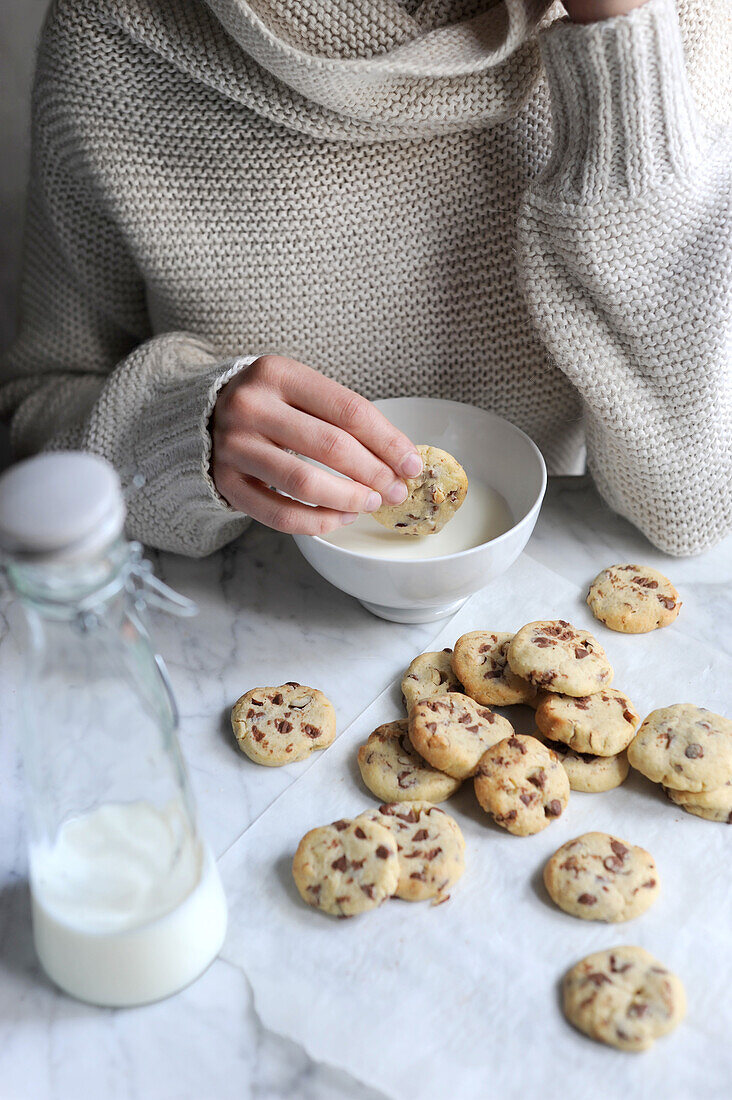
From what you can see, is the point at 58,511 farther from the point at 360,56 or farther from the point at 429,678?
the point at 360,56

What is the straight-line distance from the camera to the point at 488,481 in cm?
88

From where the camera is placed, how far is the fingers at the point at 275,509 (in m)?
0.75

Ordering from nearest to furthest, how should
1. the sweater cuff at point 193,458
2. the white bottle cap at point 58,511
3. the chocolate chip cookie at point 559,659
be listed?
the white bottle cap at point 58,511, the chocolate chip cookie at point 559,659, the sweater cuff at point 193,458

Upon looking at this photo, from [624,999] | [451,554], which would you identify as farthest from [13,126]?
[624,999]

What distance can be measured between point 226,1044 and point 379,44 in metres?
0.76

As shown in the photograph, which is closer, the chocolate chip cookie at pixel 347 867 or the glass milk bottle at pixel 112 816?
the glass milk bottle at pixel 112 816

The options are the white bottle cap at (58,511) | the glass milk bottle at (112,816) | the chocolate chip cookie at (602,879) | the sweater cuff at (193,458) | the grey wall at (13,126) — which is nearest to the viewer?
the white bottle cap at (58,511)

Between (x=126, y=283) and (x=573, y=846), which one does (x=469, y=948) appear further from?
(x=126, y=283)

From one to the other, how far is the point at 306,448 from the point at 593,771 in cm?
33

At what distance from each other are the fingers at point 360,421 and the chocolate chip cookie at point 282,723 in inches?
7.8

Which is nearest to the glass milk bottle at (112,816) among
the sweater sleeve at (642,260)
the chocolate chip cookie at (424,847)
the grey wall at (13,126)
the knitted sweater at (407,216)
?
the chocolate chip cookie at (424,847)

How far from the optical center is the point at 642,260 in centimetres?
77

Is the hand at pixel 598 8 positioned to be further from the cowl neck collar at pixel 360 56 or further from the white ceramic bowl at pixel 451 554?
the white ceramic bowl at pixel 451 554

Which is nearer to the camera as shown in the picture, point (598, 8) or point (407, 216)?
point (598, 8)
